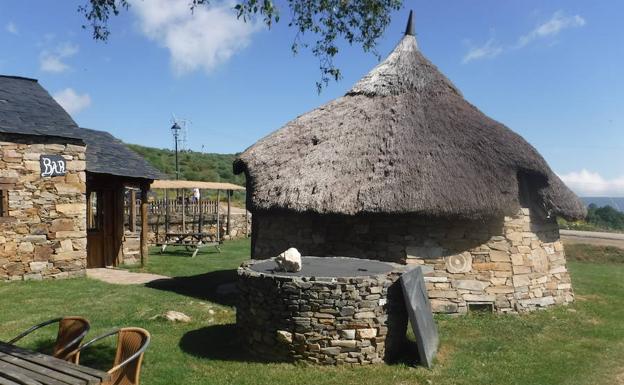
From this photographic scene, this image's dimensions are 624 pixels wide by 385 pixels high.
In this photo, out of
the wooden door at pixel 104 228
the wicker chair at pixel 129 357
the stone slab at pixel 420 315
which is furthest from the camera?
the wooden door at pixel 104 228

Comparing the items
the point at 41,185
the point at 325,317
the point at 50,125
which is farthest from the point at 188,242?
the point at 325,317

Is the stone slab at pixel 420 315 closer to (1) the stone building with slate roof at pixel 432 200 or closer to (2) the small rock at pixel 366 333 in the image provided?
(2) the small rock at pixel 366 333

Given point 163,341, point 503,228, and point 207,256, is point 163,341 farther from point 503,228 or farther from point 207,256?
point 207,256

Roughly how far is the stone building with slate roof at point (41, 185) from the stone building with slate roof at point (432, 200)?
15.9 feet

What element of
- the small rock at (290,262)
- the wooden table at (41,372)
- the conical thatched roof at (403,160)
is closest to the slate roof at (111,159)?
the conical thatched roof at (403,160)

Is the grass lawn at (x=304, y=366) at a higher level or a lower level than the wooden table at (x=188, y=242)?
lower

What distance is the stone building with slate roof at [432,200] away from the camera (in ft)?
28.8

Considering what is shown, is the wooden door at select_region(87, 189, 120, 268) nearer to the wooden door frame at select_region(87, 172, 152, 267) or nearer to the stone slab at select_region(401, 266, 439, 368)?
the wooden door frame at select_region(87, 172, 152, 267)

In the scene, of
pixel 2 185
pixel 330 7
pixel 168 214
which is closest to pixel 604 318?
pixel 330 7

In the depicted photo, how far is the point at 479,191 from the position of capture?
8.73 meters

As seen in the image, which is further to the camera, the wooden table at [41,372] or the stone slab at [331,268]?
the stone slab at [331,268]

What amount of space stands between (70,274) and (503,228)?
10038 millimetres

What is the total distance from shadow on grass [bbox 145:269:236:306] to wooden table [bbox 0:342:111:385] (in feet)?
18.8

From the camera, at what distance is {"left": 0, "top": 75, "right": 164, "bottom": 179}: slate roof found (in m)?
11.6
